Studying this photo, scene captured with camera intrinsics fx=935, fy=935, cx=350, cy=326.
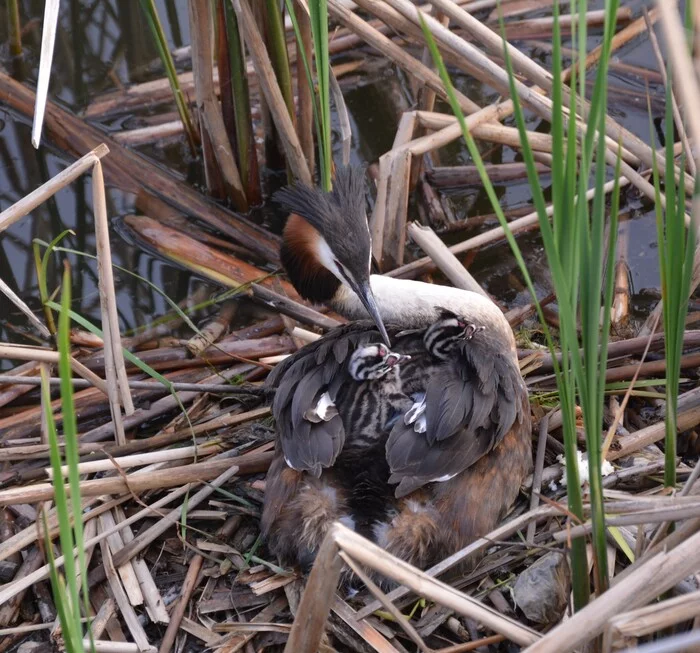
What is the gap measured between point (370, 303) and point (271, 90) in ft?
4.20

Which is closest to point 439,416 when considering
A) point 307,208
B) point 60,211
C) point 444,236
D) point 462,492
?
point 462,492

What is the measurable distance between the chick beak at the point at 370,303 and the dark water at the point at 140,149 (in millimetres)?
1294

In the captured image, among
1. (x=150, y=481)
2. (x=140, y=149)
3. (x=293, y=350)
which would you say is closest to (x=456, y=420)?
(x=150, y=481)

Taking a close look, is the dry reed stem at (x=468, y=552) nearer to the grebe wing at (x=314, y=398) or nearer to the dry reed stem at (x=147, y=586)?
the grebe wing at (x=314, y=398)

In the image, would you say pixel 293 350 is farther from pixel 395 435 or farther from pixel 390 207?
pixel 395 435

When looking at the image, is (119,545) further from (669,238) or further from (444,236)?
(444,236)

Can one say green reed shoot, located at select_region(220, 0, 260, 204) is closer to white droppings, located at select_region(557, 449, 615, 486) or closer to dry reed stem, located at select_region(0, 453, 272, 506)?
dry reed stem, located at select_region(0, 453, 272, 506)

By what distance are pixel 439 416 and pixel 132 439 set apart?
4.65 ft

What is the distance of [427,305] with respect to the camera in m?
3.66

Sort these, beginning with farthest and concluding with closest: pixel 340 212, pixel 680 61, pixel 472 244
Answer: pixel 472 244, pixel 340 212, pixel 680 61

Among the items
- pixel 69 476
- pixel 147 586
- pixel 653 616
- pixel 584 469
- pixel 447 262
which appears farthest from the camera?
pixel 447 262

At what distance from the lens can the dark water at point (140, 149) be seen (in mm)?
4695

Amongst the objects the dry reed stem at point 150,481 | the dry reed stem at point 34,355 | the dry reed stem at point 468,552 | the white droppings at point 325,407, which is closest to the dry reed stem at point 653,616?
the dry reed stem at point 468,552

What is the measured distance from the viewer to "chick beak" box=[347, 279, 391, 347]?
3.36 meters
